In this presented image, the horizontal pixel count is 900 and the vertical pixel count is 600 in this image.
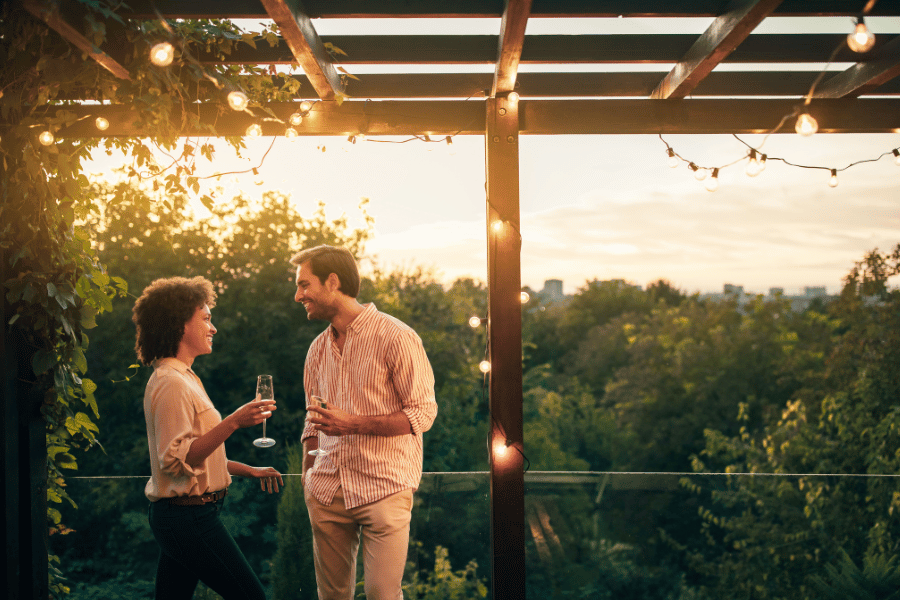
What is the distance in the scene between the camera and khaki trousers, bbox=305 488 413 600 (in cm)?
202

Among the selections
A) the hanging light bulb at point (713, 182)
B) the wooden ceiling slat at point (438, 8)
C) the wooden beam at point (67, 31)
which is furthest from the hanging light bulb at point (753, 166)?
the wooden beam at point (67, 31)

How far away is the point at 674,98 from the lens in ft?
7.97

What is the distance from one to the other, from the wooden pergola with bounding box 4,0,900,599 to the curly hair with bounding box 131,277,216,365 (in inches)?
26.5

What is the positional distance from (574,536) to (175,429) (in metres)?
2.27

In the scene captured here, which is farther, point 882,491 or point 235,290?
point 235,290

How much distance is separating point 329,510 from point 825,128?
96.8 inches

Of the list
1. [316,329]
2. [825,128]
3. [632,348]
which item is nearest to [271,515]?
[825,128]

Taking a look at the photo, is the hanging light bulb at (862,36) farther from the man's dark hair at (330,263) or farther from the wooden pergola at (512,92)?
the man's dark hair at (330,263)

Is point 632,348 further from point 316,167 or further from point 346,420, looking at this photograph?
point 346,420

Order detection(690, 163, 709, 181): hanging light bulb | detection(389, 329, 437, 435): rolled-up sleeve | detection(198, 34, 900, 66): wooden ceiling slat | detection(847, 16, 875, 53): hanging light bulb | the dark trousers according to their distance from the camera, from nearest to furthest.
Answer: detection(847, 16, 875, 53): hanging light bulb → the dark trousers → detection(389, 329, 437, 435): rolled-up sleeve → detection(198, 34, 900, 66): wooden ceiling slat → detection(690, 163, 709, 181): hanging light bulb

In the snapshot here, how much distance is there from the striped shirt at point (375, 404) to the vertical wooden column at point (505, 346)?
1.11 feet

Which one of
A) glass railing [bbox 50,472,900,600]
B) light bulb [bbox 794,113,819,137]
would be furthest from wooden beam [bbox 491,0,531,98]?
glass railing [bbox 50,472,900,600]

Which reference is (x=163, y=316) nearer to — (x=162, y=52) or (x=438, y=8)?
(x=162, y=52)

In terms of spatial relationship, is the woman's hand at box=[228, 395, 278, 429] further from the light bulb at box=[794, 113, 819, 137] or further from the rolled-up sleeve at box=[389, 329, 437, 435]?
the light bulb at box=[794, 113, 819, 137]
